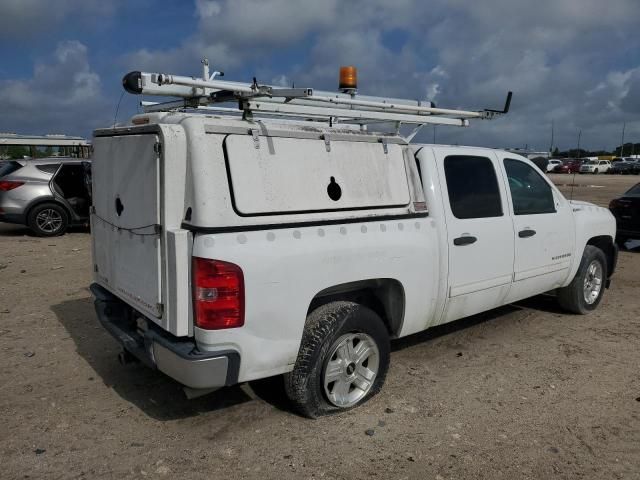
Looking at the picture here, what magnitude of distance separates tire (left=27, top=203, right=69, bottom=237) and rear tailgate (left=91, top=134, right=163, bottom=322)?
8074mm

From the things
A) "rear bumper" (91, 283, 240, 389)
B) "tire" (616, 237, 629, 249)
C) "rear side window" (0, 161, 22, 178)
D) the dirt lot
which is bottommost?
the dirt lot

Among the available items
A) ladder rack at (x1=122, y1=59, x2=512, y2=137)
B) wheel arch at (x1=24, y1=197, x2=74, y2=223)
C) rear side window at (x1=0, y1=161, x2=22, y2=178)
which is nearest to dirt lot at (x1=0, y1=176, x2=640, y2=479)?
ladder rack at (x1=122, y1=59, x2=512, y2=137)

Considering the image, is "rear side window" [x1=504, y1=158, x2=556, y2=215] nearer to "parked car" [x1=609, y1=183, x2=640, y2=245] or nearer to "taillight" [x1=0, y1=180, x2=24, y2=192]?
"parked car" [x1=609, y1=183, x2=640, y2=245]

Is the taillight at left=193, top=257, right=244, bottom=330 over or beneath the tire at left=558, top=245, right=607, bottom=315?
over

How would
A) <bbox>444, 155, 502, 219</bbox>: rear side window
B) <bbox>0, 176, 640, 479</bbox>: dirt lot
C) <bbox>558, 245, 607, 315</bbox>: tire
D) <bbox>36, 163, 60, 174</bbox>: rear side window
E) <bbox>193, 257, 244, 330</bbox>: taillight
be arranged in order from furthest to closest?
<bbox>36, 163, 60, 174</bbox>: rear side window < <bbox>558, 245, 607, 315</bbox>: tire < <bbox>444, 155, 502, 219</bbox>: rear side window < <bbox>0, 176, 640, 479</bbox>: dirt lot < <bbox>193, 257, 244, 330</bbox>: taillight

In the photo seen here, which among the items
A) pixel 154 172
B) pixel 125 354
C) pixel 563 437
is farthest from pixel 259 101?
pixel 563 437

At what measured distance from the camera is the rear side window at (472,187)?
4.27 meters

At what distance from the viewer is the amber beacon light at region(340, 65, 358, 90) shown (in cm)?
460

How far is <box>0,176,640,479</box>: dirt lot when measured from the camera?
3150mm

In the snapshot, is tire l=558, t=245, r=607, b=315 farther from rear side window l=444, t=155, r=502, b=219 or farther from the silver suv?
the silver suv

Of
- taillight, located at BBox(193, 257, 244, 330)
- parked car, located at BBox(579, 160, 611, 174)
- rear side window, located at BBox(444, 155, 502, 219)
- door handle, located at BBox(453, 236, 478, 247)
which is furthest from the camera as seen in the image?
parked car, located at BBox(579, 160, 611, 174)

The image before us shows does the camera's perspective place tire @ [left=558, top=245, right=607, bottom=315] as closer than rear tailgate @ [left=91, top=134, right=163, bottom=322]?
No

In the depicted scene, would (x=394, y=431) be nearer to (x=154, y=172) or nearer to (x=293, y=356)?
(x=293, y=356)

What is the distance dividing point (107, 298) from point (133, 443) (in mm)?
1148
